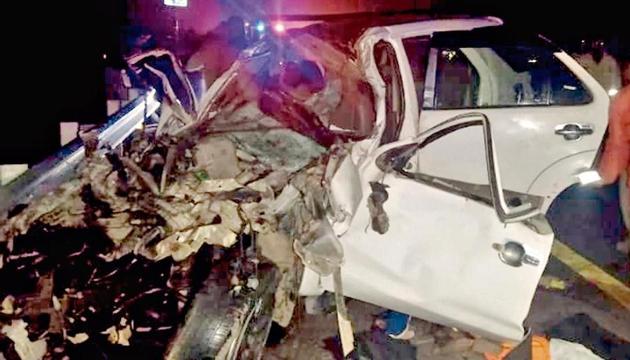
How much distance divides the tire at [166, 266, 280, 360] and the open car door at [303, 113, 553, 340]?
0.43 meters

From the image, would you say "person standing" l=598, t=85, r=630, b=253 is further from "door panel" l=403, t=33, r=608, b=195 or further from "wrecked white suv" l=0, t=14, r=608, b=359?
"wrecked white suv" l=0, t=14, r=608, b=359

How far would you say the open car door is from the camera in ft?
11.5

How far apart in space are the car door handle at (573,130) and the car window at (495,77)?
0.56 feet

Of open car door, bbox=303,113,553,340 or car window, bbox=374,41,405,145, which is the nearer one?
open car door, bbox=303,113,553,340

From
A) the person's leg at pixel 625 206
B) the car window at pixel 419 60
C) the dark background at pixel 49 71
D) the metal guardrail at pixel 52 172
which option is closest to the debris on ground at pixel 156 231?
the metal guardrail at pixel 52 172

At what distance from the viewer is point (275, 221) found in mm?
3541

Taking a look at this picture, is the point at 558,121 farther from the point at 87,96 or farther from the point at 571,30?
the point at 571,30

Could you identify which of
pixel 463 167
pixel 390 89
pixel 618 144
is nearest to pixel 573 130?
pixel 618 144

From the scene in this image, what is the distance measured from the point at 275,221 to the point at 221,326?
594mm

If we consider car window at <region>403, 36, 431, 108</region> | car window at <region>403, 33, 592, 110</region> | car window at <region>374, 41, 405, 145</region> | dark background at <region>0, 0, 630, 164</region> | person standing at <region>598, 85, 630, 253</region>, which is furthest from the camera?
dark background at <region>0, 0, 630, 164</region>

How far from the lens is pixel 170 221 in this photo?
11.2 feet

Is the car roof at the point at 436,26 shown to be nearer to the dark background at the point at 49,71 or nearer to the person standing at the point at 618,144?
the dark background at the point at 49,71

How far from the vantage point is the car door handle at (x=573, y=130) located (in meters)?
5.01

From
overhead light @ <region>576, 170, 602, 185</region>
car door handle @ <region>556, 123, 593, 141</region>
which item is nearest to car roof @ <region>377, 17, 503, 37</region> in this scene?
car door handle @ <region>556, 123, 593, 141</region>
